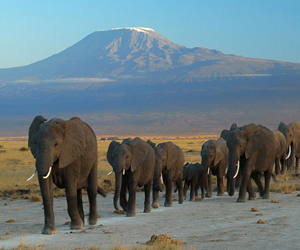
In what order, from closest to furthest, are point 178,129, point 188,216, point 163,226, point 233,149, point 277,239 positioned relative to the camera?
point 277,239
point 163,226
point 188,216
point 233,149
point 178,129

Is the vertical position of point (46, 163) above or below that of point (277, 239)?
above

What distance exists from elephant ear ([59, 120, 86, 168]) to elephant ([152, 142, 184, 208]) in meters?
5.46

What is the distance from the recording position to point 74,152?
1295 centimetres

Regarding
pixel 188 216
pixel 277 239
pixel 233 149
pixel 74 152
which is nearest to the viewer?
pixel 277 239

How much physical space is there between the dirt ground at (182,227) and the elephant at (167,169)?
41 cm

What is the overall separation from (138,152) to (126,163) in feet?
1.87

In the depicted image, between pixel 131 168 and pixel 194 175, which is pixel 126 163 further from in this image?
pixel 194 175

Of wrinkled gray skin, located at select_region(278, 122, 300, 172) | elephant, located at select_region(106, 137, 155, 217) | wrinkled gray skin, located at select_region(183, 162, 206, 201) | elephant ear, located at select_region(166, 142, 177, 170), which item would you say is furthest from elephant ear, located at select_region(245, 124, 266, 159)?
wrinkled gray skin, located at select_region(278, 122, 300, 172)

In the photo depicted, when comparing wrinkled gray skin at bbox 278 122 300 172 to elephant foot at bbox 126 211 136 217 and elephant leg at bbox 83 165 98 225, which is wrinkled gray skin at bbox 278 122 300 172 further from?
elephant leg at bbox 83 165 98 225

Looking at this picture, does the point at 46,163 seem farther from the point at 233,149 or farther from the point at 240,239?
the point at 233,149

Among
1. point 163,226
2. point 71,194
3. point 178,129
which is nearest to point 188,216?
point 163,226

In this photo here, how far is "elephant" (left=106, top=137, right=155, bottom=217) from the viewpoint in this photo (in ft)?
52.3

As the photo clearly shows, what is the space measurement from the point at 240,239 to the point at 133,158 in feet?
17.7

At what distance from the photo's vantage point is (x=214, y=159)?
2162 centimetres
